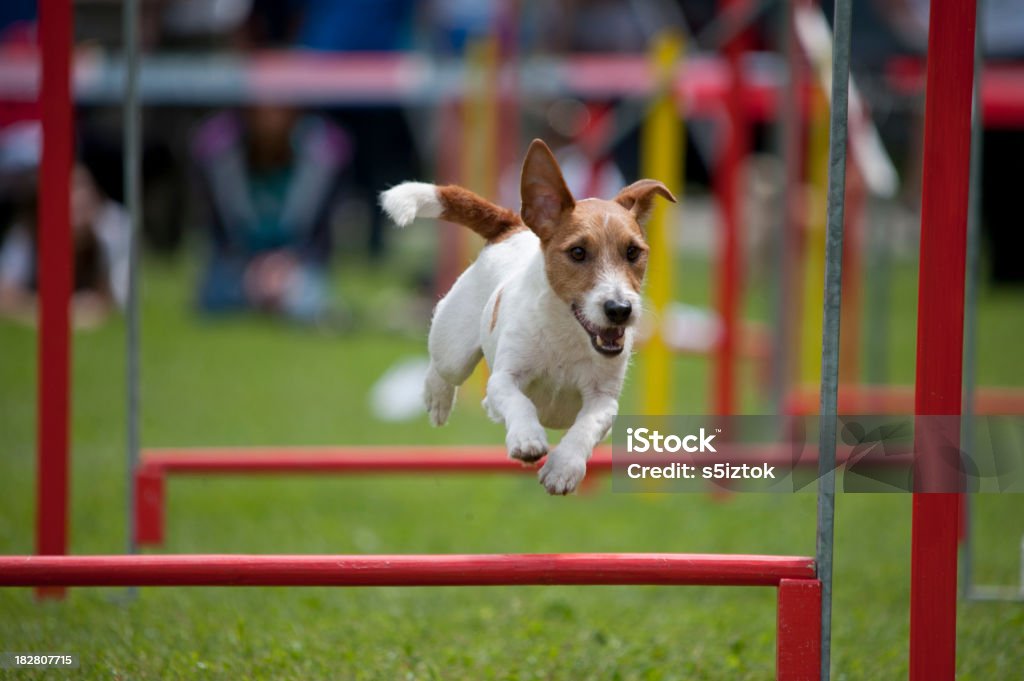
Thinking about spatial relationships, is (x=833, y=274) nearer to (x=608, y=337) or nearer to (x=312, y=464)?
(x=608, y=337)

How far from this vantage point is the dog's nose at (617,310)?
9.82 ft

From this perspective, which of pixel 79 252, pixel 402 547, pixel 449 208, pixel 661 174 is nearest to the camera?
pixel 449 208

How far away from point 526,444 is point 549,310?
1.25 feet

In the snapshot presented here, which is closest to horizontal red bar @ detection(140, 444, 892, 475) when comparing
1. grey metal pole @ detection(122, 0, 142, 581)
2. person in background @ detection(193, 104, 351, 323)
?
grey metal pole @ detection(122, 0, 142, 581)

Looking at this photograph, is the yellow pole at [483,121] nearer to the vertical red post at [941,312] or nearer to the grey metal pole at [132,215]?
the grey metal pole at [132,215]

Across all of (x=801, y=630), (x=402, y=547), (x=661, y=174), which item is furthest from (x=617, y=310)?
(x=661, y=174)

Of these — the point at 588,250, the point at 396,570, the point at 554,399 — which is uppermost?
the point at 588,250

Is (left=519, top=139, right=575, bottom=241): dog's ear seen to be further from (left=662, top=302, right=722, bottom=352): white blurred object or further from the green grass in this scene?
(left=662, top=302, right=722, bottom=352): white blurred object

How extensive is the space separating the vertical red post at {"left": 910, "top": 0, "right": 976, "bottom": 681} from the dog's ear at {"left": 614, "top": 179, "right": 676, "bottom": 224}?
2.33ft

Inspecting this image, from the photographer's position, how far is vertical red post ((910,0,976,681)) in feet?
10.8

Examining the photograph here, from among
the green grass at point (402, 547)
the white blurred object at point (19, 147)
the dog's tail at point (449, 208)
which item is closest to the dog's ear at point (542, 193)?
the dog's tail at point (449, 208)

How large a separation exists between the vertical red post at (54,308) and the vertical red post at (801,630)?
117 inches

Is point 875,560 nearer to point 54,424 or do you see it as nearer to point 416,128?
point 54,424

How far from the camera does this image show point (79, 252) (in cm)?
1334
